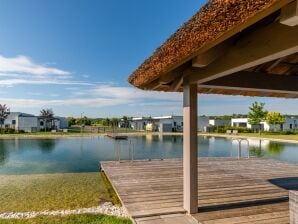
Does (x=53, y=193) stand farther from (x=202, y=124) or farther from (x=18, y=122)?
(x=202, y=124)

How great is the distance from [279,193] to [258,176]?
4.59ft

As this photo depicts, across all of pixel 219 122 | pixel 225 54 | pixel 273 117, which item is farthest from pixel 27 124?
pixel 225 54

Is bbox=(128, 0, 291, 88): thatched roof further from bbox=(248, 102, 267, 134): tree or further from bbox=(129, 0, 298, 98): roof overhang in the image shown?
bbox=(248, 102, 267, 134): tree

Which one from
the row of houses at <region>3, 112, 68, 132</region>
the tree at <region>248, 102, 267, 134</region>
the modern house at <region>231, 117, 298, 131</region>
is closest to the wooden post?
the tree at <region>248, 102, 267, 134</region>

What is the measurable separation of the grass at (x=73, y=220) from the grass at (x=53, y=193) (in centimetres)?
69

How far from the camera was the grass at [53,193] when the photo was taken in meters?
4.50

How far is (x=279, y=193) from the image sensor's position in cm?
431

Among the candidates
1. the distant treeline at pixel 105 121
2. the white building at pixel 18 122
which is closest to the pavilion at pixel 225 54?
the white building at pixel 18 122

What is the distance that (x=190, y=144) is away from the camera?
3.31 m

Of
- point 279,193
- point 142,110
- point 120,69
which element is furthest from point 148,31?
point 142,110

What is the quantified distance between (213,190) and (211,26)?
3.42m

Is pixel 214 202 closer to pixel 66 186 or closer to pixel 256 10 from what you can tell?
pixel 256 10

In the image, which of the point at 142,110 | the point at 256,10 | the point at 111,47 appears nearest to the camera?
the point at 256,10

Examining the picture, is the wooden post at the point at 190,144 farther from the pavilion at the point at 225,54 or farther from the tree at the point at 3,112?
the tree at the point at 3,112
